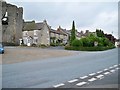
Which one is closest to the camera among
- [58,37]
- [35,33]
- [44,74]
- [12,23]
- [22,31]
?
[44,74]

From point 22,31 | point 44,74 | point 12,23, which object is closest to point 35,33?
point 22,31

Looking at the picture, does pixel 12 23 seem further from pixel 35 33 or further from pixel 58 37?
pixel 58 37

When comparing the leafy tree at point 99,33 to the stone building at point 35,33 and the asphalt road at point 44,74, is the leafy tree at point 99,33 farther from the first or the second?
the asphalt road at point 44,74

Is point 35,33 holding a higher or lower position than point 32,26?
lower

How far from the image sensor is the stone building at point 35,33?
325 ft

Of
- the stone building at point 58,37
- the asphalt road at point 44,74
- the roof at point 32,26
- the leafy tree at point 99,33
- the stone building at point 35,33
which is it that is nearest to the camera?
the asphalt road at point 44,74

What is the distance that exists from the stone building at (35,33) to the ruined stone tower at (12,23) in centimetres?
1134

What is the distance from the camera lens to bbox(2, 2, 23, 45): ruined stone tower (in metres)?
81.7

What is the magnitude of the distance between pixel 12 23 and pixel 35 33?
1584 cm

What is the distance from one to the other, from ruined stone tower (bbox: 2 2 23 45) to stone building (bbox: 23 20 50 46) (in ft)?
37.2

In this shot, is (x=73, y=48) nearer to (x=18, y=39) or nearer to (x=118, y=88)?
(x=18, y=39)

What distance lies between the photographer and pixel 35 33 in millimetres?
99562

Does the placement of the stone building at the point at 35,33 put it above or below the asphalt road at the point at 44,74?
above

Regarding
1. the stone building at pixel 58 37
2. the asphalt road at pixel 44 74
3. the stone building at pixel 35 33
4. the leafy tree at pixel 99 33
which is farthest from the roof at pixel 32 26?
the asphalt road at pixel 44 74
